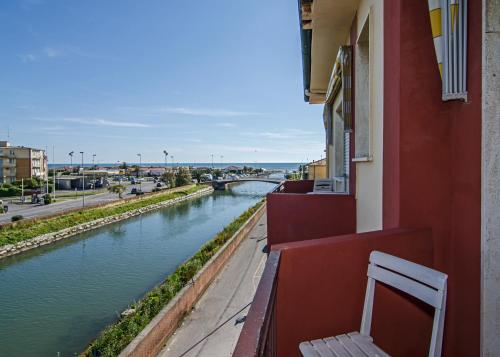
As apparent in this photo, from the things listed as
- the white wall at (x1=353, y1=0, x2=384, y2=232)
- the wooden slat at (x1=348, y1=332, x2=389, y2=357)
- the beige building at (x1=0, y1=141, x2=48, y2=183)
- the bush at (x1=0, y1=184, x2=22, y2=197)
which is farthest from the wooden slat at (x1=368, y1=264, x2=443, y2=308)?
the beige building at (x1=0, y1=141, x2=48, y2=183)

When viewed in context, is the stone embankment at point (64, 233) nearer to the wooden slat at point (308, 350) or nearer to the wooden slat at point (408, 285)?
the wooden slat at point (308, 350)

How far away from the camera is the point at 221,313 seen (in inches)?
465

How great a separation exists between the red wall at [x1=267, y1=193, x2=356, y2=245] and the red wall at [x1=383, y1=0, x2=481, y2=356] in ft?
7.26

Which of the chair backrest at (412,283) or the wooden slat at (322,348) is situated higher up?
the chair backrest at (412,283)

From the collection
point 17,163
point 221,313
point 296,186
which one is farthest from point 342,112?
point 17,163

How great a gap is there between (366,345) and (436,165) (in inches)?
51.8

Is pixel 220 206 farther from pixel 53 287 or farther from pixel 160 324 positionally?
pixel 160 324

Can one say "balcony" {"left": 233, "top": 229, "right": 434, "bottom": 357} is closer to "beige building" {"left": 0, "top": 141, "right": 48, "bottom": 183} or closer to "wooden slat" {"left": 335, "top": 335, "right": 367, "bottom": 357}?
"wooden slat" {"left": 335, "top": 335, "right": 367, "bottom": 357}

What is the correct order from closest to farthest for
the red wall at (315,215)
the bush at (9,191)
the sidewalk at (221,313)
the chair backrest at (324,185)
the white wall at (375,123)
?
the white wall at (375,123), the red wall at (315,215), the chair backrest at (324,185), the sidewalk at (221,313), the bush at (9,191)

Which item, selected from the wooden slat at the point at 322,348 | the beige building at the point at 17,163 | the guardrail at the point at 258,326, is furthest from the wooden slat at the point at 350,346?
the beige building at the point at 17,163

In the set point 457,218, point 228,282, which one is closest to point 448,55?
point 457,218

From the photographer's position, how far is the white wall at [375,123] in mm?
3451

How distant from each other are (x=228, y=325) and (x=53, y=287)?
35.7ft

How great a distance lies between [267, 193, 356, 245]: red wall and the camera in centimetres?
502
